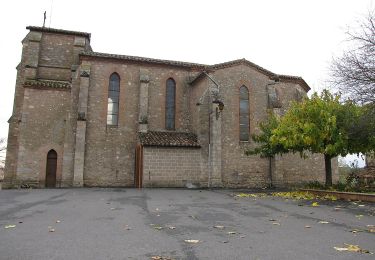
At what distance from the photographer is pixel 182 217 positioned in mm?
9406

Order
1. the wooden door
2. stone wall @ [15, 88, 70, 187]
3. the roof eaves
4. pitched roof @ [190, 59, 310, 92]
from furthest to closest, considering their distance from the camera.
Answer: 1. the roof eaves
2. pitched roof @ [190, 59, 310, 92]
3. stone wall @ [15, 88, 70, 187]
4. the wooden door

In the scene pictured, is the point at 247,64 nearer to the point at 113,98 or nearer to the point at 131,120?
the point at 131,120

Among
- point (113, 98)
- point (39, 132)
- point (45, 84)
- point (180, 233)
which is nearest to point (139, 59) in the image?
point (113, 98)

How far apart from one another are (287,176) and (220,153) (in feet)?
24.2

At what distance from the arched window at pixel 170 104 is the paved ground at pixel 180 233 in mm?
14851

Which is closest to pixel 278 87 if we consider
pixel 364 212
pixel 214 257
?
pixel 364 212

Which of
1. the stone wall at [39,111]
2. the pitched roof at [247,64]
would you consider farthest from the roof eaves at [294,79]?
the stone wall at [39,111]

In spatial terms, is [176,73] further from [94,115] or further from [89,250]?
[89,250]

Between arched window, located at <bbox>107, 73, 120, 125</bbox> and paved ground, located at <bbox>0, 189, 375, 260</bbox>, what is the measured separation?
1380cm

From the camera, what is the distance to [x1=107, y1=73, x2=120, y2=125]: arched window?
24547 millimetres

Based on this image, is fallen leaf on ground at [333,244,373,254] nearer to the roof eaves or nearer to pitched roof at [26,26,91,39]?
the roof eaves

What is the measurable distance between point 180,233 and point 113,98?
19231 millimetres

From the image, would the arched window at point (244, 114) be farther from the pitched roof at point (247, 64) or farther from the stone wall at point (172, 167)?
the stone wall at point (172, 167)

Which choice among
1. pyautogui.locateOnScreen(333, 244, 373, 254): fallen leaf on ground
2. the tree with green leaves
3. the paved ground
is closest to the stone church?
the tree with green leaves
